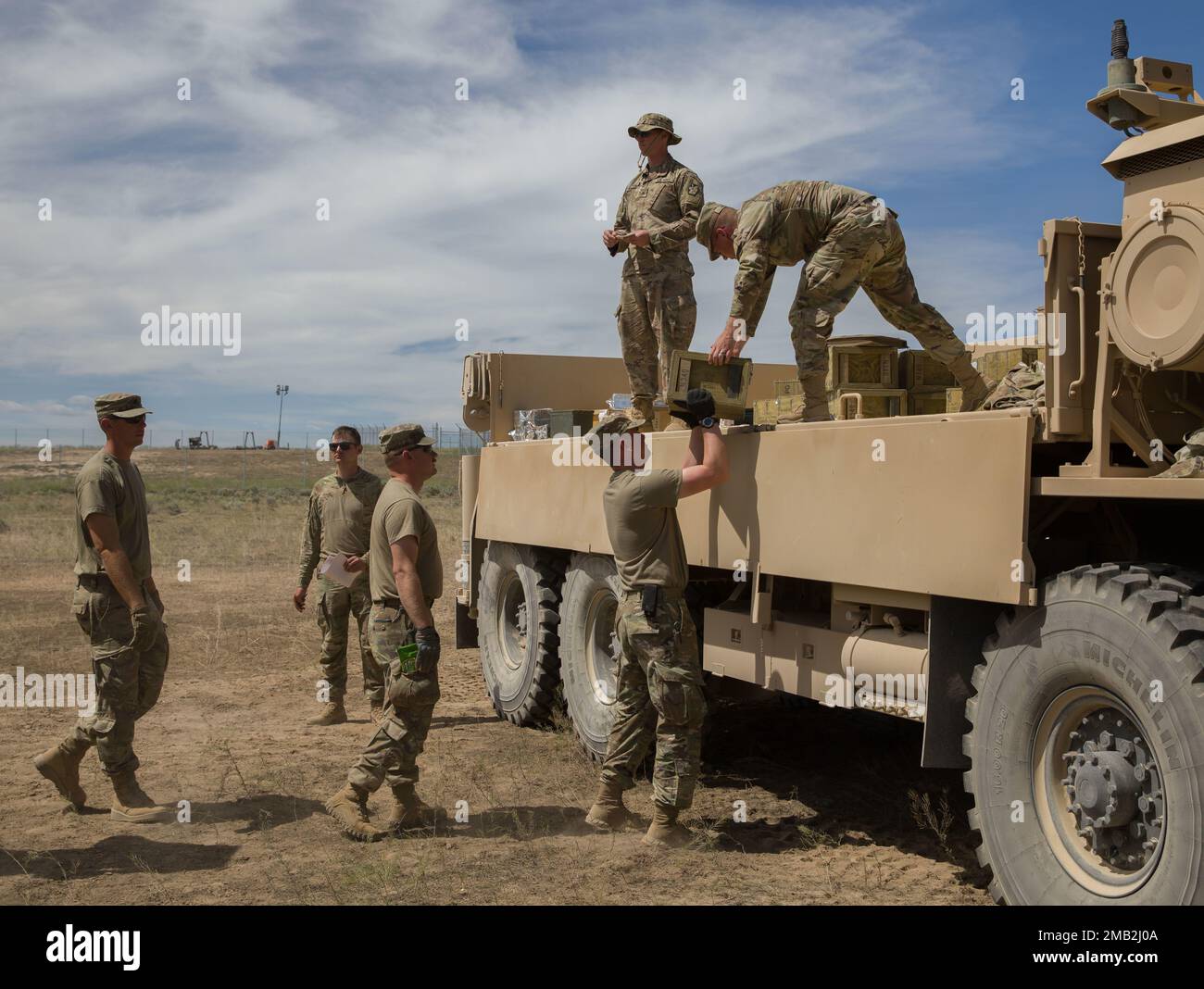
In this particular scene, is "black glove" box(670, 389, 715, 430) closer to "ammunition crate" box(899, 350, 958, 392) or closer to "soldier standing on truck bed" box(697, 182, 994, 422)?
"soldier standing on truck bed" box(697, 182, 994, 422)

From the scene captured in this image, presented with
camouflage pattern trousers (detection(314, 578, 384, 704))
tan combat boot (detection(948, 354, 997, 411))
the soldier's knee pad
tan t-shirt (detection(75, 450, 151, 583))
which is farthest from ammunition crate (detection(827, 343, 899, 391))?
camouflage pattern trousers (detection(314, 578, 384, 704))

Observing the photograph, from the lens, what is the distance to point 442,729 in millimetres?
8797

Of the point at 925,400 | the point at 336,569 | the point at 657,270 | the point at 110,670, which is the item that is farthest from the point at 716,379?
the point at 110,670

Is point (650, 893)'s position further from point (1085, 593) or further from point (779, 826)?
point (1085, 593)

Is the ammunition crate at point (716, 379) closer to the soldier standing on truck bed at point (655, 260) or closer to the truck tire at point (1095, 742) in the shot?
the soldier standing on truck bed at point (655, 260)

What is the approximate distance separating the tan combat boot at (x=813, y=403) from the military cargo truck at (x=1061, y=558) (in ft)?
1.20

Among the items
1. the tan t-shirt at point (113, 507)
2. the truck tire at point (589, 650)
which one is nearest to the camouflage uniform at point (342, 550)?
the truck tire at point (589, 650)

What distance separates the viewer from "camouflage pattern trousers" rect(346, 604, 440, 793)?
587cm

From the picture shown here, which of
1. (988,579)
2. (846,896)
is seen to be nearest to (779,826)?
(846,896)

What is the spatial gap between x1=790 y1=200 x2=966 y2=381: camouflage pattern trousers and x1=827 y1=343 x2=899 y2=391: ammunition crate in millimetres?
270

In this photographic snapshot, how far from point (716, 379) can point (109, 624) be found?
3497mm

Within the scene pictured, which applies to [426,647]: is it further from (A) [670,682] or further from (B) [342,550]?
(B) [342,550]

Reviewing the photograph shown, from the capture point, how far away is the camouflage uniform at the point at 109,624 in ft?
20.2

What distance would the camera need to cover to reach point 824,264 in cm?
621
